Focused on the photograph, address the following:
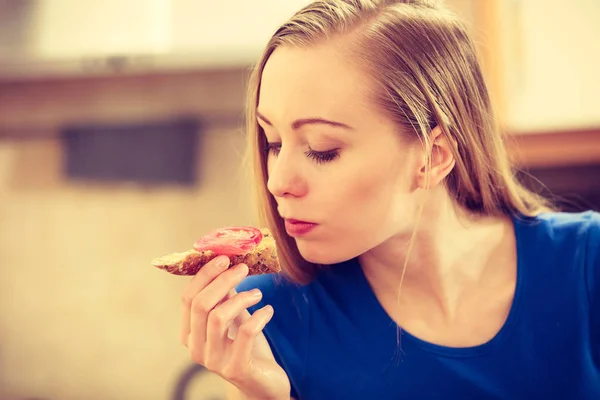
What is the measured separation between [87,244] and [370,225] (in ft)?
5.23

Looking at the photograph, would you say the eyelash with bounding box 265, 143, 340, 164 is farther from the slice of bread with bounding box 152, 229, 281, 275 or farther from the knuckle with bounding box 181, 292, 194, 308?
the knuckle with bounding box 181, 292, 194, 308

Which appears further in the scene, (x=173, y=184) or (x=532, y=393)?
(x=173, y=184)

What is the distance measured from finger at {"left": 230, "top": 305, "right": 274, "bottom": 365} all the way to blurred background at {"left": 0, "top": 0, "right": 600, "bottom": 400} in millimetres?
1260

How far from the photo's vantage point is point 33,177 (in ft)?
7.14

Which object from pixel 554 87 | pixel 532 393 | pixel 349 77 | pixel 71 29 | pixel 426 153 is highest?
pixel 71 29

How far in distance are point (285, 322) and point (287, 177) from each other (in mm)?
284

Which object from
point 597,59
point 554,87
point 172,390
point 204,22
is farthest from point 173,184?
point 597,59

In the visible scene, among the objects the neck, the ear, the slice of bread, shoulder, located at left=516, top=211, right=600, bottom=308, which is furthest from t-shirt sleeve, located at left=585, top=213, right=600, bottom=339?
the slice of bread

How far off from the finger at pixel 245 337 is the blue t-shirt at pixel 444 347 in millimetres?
158

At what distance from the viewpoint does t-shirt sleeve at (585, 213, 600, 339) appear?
3.28 feet

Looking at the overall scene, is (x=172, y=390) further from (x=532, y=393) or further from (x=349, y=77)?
(x=349, y=77)

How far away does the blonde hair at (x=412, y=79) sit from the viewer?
874mm

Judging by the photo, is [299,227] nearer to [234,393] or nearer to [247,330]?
[247,330]

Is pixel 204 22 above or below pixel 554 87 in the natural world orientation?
above
